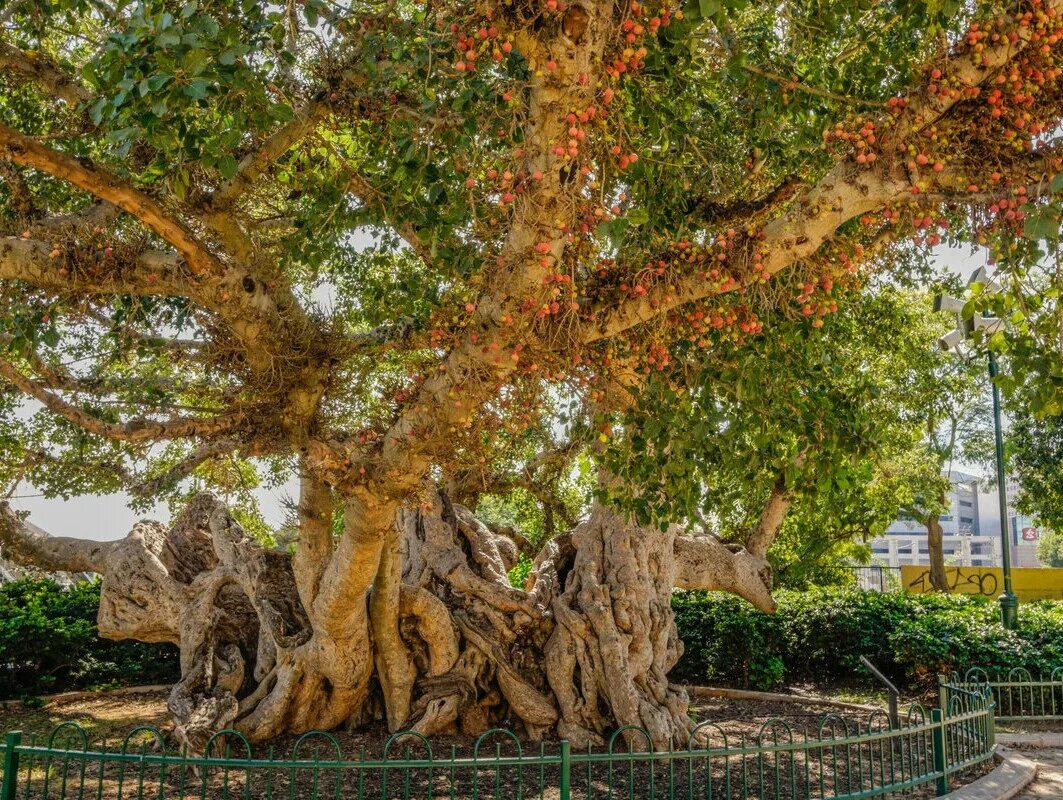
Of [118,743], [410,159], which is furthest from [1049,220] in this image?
[118,743]

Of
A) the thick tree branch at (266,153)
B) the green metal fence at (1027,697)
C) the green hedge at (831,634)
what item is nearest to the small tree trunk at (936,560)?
the green hedge at (831,634)

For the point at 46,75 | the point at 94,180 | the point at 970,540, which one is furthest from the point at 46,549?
the point at 970,540

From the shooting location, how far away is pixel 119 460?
8.07 metres

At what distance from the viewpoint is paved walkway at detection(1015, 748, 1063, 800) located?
7191mm

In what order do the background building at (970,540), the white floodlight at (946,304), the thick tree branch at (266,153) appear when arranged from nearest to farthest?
1. the thick tree branch at (266,153)
2. the white floodlight at (946,304)
3. the background building at (970,540)

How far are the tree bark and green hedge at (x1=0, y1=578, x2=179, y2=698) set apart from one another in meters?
2.31

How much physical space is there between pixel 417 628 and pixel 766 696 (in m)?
5.38

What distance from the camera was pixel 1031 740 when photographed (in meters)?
9.30

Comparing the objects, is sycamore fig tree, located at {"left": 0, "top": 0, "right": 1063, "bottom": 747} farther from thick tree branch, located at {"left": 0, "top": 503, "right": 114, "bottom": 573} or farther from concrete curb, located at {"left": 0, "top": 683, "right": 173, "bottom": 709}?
concrete curb, located at {"left": 0, "top": 683, "right": 173, "bottom": 709}

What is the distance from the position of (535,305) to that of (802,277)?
206cm

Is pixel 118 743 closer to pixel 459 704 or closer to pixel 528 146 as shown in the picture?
pixel 459 704

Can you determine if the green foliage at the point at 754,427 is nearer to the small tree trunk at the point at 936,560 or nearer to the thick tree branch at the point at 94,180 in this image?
the thick tree branch at the point at 94,180

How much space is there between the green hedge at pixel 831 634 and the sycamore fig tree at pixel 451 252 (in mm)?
3874

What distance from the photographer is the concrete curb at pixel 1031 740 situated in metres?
9.25
